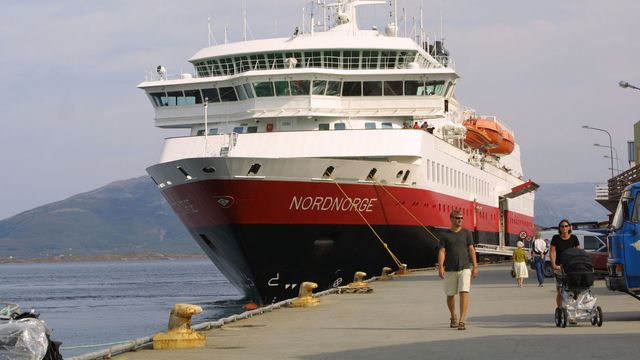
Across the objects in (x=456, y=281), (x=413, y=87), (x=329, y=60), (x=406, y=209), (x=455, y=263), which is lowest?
(x=456, y=281)

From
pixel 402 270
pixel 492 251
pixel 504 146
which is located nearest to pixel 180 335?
pixel 402 270

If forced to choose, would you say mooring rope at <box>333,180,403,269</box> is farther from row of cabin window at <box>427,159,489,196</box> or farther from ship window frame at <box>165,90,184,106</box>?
ship window frame at <box>165,90,184,106</box>

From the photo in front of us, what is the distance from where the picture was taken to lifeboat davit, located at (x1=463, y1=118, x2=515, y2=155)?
51.0 metres

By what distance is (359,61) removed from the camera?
Result: 129ft

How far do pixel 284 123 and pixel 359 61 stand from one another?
3392 millimetres

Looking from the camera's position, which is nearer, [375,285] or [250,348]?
[250,348]

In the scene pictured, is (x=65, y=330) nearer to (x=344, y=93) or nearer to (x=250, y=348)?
(x=344, y=93)

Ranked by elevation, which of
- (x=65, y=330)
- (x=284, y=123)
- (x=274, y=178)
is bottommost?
(x=65, y=330)

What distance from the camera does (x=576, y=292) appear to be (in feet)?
55.6

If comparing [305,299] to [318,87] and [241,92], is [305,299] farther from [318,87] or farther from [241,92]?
[241,92]

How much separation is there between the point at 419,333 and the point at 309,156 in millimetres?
19522

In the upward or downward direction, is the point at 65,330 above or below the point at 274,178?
below

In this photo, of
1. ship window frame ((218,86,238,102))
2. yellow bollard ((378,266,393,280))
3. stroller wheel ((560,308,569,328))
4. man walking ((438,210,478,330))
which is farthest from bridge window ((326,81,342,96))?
stroller wheel ((560,308,569,328))

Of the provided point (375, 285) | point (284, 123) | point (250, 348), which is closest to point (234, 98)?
point (284, 123)
